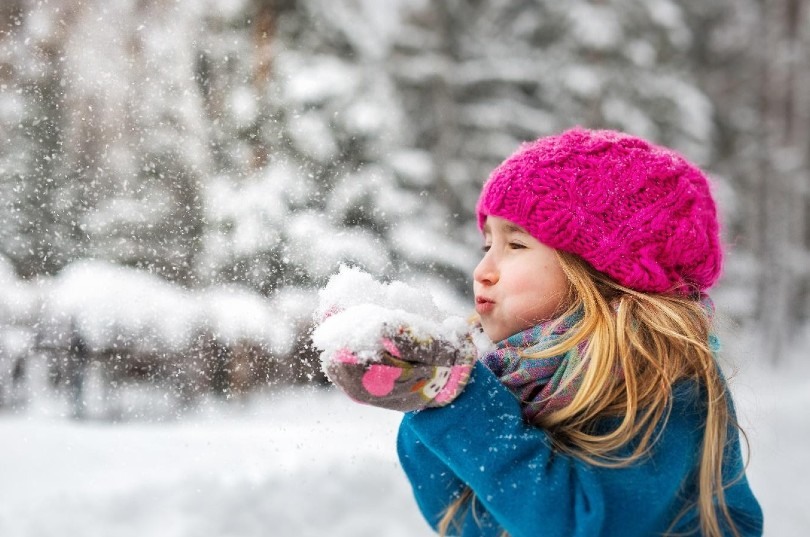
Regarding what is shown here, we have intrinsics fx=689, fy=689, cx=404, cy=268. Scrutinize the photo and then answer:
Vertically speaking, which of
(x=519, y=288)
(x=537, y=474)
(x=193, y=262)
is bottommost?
(x=193, y=262)

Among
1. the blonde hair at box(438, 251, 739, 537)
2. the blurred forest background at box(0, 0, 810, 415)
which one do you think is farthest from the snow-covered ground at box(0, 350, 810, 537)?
the blonde hair at box(438, 251, 739, 537)

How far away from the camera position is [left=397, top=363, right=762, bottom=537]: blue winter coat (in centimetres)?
133

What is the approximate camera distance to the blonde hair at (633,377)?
148 cm

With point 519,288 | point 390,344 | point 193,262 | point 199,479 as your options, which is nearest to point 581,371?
point 519,288

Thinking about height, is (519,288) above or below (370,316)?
below

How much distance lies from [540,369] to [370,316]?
0.54 metres

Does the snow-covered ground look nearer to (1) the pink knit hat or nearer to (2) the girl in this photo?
(2) the girl

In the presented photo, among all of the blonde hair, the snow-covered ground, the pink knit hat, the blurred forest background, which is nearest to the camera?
the blonde hair

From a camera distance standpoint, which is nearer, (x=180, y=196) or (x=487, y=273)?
(x=487, y=273)

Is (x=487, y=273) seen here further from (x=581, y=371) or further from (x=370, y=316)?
(x=370, y=316)

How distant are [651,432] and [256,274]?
1201 mm

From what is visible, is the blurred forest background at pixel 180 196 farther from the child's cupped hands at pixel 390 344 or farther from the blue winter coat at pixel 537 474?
the blue winter coat at pixel 537 474

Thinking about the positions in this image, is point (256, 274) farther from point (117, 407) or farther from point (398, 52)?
point (398, 52)

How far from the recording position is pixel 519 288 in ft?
5.56
